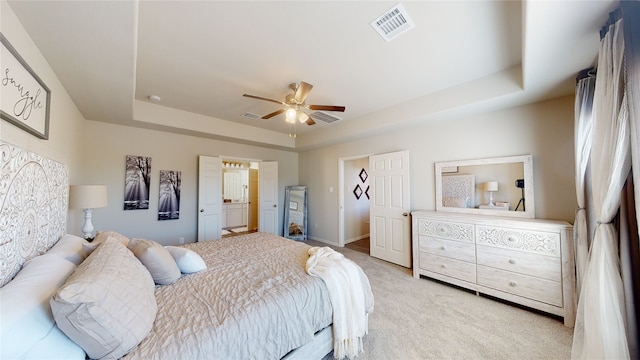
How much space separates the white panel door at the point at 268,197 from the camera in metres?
5.29

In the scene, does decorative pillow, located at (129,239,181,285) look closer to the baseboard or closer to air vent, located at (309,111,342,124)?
air vent, located at (309,111,342,124)

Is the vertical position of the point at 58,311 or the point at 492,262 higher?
the point at 58,311

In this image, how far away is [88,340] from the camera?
91 cm

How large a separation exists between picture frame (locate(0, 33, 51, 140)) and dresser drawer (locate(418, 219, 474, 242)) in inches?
152

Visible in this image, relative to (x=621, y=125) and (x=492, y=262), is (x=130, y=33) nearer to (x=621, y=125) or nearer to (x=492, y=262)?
(x=621, y=125)

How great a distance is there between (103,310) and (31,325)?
0.68 feet

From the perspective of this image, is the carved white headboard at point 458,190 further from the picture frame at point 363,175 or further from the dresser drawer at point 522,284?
the picture frame at point 363,175

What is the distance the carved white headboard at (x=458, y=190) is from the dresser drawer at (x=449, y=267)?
32.4 inches

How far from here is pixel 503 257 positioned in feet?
8.26

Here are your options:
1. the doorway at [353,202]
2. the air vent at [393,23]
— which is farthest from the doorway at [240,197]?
the air vent at [393,23]

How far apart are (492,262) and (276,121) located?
13.0 feet

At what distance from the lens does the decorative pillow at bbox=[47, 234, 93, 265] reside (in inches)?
58.7

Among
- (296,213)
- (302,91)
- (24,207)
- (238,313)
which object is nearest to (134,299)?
(238,313)

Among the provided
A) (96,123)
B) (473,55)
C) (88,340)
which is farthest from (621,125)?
(96,123)
